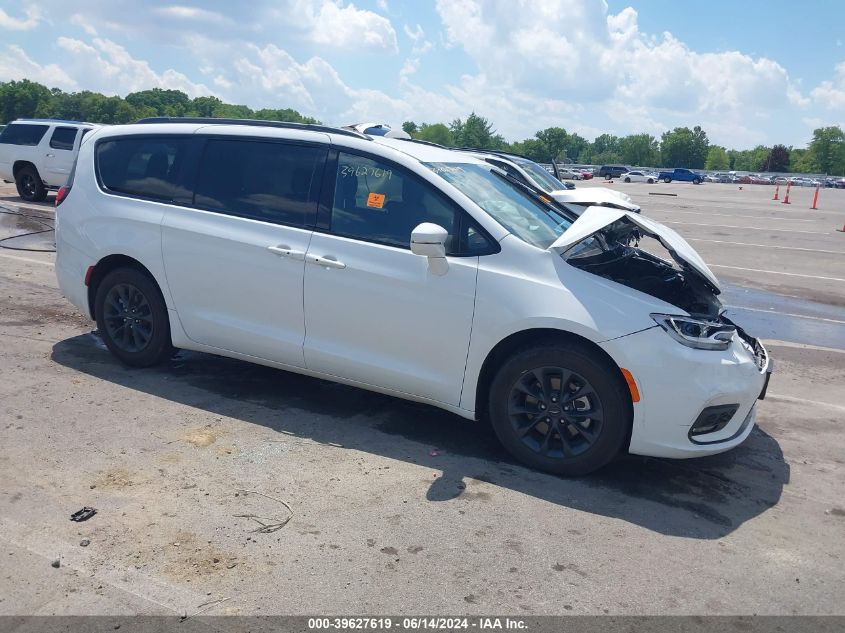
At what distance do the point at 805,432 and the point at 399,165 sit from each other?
11.7 feet

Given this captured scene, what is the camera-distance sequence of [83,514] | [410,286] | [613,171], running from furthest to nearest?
1. [613,171]
2. [410,286]
3. [83,514]

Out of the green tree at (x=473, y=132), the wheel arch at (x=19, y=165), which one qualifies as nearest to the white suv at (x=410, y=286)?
the wheel arch at (x=19, y=165)

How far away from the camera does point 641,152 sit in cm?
15675

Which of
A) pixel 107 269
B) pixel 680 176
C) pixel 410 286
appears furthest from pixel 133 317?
pixel 680 176

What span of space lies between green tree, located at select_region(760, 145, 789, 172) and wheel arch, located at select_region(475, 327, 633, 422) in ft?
540

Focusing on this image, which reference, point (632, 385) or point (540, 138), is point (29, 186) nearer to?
point (632, 385)

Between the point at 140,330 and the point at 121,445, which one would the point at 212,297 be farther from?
the point at 121,445

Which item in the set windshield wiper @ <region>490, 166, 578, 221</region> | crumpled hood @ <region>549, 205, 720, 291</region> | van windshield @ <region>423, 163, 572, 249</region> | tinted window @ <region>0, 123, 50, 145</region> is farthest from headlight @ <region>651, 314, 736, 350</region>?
tinted window @ <region>0, 123, 50, 145</region>

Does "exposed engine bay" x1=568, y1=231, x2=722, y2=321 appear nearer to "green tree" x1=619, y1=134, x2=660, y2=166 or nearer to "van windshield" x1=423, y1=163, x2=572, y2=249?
"van windshield" x1=423, y1=163, x2=572, y2=249

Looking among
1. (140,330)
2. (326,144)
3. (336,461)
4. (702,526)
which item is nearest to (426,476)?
(336,461)

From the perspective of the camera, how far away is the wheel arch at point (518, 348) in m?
4.36

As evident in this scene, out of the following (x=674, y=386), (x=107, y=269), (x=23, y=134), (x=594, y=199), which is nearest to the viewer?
(x=674, y=386)

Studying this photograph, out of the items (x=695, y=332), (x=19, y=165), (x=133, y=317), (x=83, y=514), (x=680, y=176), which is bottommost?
(x=83, y=514)

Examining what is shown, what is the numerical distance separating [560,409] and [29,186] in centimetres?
1773
